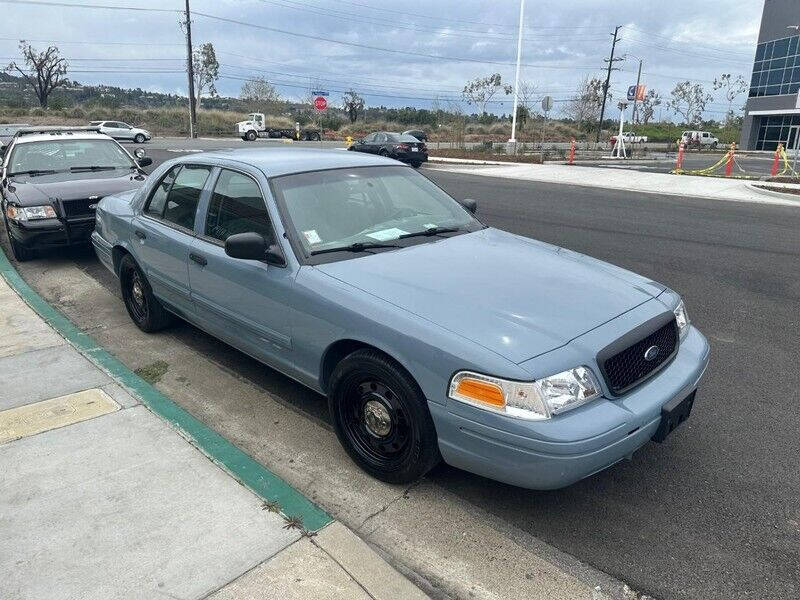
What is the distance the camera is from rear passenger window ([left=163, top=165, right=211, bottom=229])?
4371 mm

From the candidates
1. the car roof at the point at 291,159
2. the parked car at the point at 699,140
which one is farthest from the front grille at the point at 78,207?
the parked car at the point at 699,140

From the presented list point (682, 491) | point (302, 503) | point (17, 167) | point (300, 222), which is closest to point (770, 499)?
point (682, 491)

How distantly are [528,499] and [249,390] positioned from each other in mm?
2106

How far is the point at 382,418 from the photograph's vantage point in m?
3.04

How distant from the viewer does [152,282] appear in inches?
193

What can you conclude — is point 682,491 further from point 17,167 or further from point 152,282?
point 17,167

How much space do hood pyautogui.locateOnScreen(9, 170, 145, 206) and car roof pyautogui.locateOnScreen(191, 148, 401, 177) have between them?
336 cm

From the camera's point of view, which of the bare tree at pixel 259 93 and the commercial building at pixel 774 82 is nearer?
the commercial building at pixel 774 82

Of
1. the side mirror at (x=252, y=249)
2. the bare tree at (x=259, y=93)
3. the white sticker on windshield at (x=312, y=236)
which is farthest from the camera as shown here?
the bare tree at (x=259, y=93)

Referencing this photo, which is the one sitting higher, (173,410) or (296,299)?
(296,299)

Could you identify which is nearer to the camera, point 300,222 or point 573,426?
point 573,426

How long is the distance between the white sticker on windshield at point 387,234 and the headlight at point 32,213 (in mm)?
5393

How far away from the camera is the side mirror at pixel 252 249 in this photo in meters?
3.35

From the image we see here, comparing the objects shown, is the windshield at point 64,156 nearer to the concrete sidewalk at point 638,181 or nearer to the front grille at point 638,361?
the front grille at point 638,361
